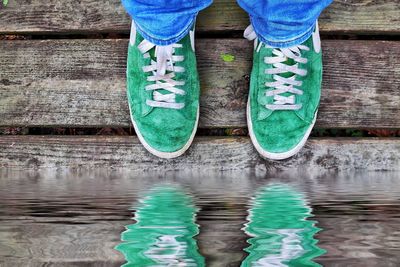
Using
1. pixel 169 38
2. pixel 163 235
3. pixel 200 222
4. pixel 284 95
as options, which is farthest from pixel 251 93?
pixel 163 235

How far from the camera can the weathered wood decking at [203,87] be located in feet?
7.35

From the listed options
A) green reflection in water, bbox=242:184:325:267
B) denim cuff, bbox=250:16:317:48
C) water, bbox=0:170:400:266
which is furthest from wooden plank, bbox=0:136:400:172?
green reflection in water, bbox=242:184:325:267

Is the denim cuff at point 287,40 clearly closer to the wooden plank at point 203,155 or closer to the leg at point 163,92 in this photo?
the leg at point 163,92

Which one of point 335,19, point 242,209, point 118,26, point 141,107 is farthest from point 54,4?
point 242,209

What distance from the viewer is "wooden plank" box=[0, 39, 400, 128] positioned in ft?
7.44

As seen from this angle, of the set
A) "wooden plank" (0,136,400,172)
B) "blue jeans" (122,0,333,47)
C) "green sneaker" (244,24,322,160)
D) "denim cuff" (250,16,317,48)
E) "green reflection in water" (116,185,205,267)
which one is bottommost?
"green reflection in water" (116,185,205,267)

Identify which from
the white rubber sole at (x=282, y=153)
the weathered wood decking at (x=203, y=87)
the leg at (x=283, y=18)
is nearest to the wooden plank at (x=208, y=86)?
the weathered wood decking at (x=203, y=87)

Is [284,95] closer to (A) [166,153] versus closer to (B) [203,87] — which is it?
(B) [203,87]

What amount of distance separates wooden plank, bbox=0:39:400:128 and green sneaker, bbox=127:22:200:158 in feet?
0.36

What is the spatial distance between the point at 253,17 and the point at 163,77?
0.35 meters

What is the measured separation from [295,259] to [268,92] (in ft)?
4.19

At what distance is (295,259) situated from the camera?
0.92 metres

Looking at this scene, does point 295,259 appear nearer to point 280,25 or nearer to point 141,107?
point 280,25

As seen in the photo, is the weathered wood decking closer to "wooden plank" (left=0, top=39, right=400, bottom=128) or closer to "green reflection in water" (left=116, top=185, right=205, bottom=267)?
"wooden plank" (left=0, top=39, right=400, bottom=128)
